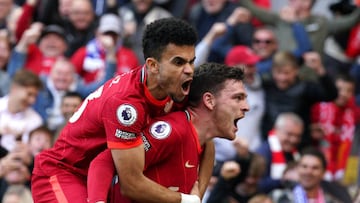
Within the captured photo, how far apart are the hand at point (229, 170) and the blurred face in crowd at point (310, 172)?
668 mm

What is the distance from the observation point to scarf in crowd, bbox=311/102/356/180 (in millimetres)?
11562

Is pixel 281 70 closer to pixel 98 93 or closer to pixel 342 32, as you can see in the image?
pixel 342 32

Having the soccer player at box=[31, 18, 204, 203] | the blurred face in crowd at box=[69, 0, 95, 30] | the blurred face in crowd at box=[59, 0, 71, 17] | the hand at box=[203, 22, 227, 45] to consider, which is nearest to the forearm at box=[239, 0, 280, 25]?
the hand at box=[203, 22, 227, 45]

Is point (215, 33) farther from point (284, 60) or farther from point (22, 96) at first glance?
point (22, 96)

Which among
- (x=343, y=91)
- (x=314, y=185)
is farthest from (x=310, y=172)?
(x=343, y=91)

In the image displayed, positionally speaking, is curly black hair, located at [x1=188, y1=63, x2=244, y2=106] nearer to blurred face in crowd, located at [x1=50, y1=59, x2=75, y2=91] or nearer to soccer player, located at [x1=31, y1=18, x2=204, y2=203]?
soccer player, located at [x1=31, y1=18, x2=204, y2=203]

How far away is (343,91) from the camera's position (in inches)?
464

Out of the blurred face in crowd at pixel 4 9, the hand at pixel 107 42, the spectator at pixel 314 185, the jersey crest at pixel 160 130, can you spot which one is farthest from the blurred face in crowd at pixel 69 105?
the jersey crest at pixel 160 130

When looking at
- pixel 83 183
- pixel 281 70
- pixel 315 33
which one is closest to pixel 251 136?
pixel 281 70

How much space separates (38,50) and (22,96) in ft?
4.12

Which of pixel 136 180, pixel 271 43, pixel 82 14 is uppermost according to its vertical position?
pixel 136 180

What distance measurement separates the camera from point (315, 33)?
12.0 metres

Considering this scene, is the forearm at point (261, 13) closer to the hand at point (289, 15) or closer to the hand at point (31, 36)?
the hand at point (289, 15)

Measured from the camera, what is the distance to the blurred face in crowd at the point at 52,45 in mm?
11797
